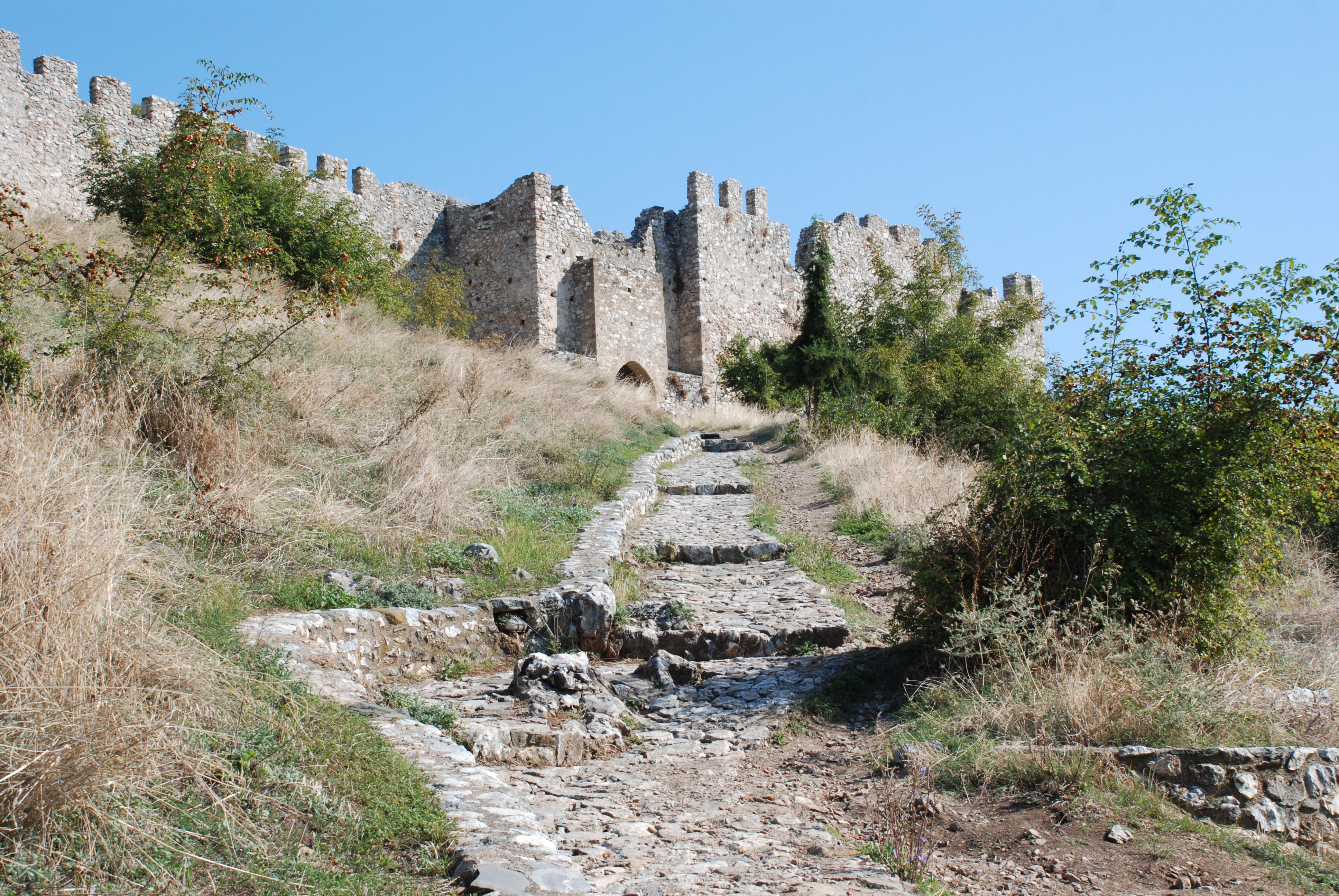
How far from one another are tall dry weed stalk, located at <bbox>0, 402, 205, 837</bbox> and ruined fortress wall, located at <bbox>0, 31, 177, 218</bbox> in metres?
13.9

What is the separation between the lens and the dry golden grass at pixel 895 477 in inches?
403

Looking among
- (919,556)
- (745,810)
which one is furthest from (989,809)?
(919,556)

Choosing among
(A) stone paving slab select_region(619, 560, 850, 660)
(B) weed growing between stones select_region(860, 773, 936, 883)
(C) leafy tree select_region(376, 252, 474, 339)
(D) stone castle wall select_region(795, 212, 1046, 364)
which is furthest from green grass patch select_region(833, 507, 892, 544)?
(D) stone castle wall select_region(795, 212, 1046, 364)

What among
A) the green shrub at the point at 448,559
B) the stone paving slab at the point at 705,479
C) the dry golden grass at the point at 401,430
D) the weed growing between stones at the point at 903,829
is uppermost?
the dry golden grass at the point at 401,430

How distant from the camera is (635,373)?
23094mm

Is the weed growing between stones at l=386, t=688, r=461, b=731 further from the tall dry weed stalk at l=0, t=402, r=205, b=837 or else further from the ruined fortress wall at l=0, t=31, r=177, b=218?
the ruined fortress wall at l=0, t=31, r=177, b=218

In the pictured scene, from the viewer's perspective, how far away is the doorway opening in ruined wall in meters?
22.6

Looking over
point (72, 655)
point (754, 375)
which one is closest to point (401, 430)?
point (72, 655)

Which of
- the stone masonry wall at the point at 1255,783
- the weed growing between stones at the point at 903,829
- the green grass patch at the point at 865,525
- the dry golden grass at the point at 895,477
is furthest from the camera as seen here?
the dry golden grass at the point at 895,477

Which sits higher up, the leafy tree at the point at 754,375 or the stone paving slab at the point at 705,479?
the leafy tree at the point at 754,375

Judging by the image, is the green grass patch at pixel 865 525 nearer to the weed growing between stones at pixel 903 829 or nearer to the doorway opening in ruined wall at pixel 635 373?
the weed growing between stones at pixel 903 829

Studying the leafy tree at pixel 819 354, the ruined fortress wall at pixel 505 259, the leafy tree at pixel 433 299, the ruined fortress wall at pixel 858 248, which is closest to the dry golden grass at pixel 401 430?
the leafy tree at pixel 433 299

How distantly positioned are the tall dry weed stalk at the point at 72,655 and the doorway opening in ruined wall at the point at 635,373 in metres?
18.8

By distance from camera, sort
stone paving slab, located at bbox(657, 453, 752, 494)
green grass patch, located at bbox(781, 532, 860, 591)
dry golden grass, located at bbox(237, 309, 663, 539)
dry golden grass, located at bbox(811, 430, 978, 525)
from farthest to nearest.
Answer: stone paving slab, located at bbox(657, 453, 752, 494) < dry golden grass, located at bbox(811, 430, 978, 525) < green grass patch, located at bbox(781, 532, 860, 591) < dry golden grass, located at bbox(237, 309, 663, 539)
